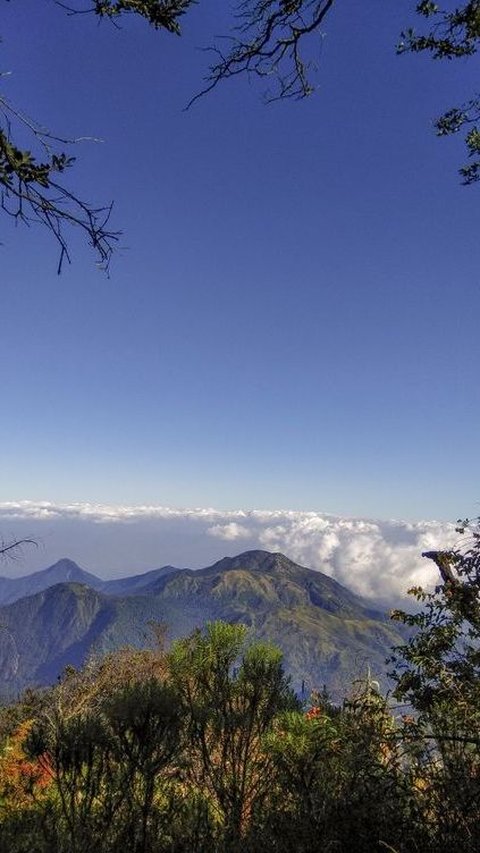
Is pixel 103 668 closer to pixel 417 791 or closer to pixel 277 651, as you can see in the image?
pixel 277 651

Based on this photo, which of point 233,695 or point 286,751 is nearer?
point 286,751

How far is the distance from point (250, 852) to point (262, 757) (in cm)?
410

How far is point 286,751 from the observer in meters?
6.57

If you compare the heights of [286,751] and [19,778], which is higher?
[286,751]

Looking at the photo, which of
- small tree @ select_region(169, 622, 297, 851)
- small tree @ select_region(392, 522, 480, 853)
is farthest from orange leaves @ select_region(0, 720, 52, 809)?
small tree @ select_region(392, 522, 480, 853)

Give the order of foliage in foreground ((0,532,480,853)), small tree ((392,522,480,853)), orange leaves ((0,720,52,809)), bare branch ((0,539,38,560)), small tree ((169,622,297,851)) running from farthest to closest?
orange leaves ((0,720,52,809))
small tree ((169,622,297,851))
bare branch ((0,539,38,560))
foliage in foreground ((0,532,480,853))
small tree ((392,522,480,853))

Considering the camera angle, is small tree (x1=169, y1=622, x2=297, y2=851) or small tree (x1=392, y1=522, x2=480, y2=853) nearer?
small tree (x1=392, y1=522, x2=480, y2=853)

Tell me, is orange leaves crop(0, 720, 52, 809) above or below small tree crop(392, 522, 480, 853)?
below

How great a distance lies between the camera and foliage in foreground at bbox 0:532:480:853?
4.76 metres

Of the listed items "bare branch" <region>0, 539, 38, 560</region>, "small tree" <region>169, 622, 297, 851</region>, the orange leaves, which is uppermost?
"bare branch" <region>0, 539, 38, 560</region>

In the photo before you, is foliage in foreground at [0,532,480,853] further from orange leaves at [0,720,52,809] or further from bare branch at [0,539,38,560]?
orange leaves at [0,720,52,809]

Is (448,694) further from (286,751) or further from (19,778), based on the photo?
(19,778)

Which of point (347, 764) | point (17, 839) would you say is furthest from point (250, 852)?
point (17, 839)

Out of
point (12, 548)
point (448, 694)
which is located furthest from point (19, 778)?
point (448, 694)
